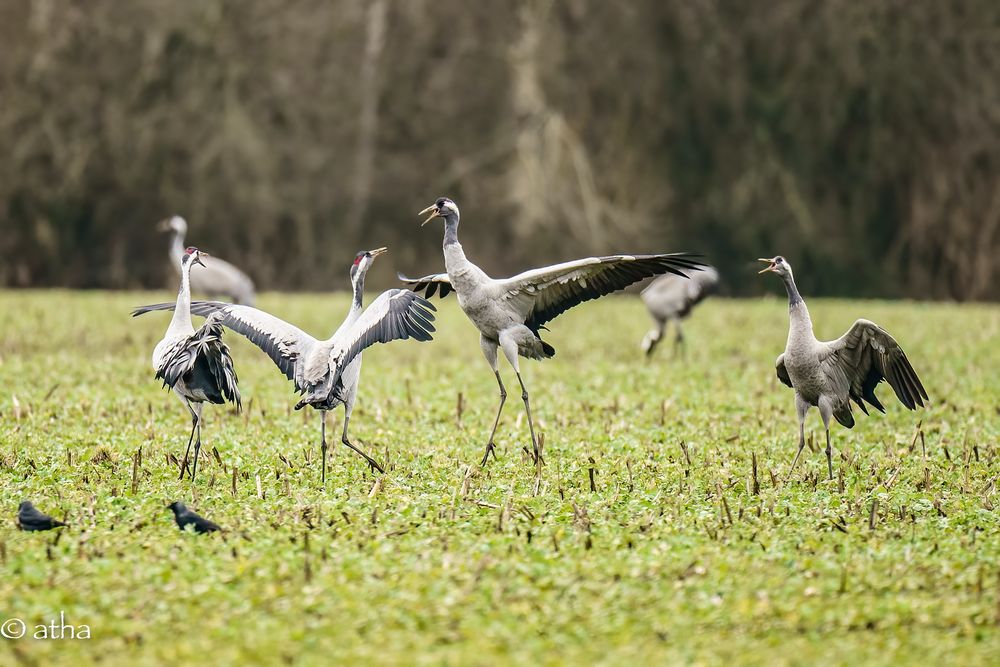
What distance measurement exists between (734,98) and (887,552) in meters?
19.1

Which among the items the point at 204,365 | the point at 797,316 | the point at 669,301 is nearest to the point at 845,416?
the point at 797,316

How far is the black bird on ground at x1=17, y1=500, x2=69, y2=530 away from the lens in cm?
552

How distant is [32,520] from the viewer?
5527 millimetres

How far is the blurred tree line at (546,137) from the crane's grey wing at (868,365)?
1585 centimetres

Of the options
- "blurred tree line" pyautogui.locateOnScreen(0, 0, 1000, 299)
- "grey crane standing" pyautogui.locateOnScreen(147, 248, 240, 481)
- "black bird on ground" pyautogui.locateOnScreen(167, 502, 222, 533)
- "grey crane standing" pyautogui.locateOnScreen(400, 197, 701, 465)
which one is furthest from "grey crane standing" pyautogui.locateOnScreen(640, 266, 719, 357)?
"blurred tree line" pyautogui.locateOnScreen(0, 0, 1000, 299)

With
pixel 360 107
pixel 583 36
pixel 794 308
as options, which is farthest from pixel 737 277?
pixel 794 308

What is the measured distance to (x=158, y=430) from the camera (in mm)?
8133

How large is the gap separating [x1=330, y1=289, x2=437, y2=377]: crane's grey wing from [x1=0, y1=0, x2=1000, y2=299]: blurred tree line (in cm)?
1605

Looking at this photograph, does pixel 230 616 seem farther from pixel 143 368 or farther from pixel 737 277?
pixel 737 277

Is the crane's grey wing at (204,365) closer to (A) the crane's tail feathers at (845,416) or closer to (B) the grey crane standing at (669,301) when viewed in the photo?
(A) the crane's tail feathers at (845,416)

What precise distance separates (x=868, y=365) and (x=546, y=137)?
1665 cm

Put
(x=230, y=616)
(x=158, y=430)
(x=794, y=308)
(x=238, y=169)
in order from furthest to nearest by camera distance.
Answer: (x=238, y=169), (x=158, y=430), (x=794, y=308), (x=230, y=616)

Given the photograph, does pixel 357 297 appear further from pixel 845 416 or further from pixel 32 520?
pixel 845 416

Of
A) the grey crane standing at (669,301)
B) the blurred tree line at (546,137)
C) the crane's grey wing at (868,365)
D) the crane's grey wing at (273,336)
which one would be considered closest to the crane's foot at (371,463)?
the crane's grey wing at (273,336)
